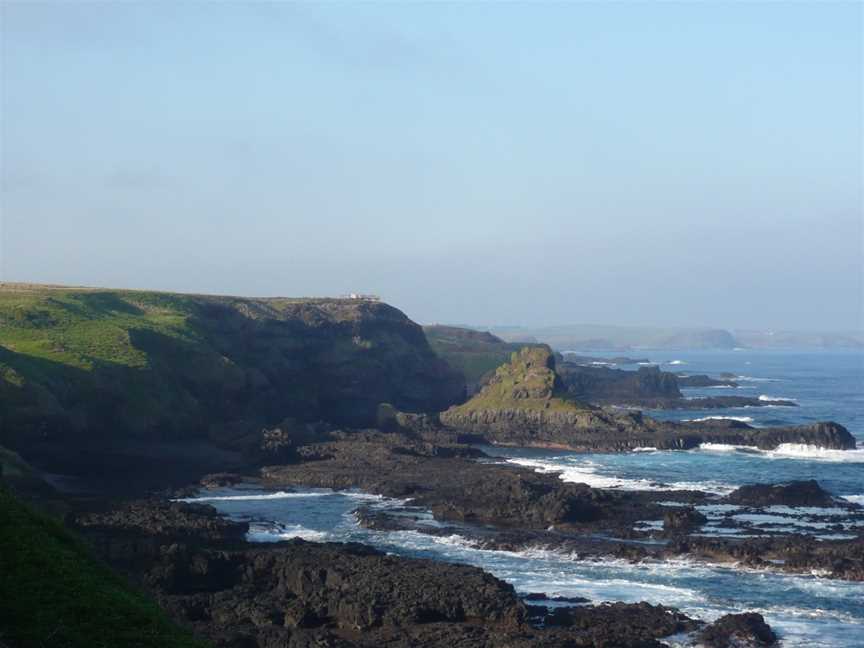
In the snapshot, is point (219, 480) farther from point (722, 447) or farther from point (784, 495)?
point (722, 447)

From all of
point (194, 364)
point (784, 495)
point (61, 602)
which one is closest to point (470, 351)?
point (194, 364)

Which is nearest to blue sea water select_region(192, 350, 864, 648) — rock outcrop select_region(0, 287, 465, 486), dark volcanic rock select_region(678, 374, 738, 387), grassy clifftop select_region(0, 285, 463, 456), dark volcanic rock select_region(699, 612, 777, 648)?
dark volcanic rock select_region(699, 612, 777, 648)

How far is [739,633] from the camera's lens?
33.6 m

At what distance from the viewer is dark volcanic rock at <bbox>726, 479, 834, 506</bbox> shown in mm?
58688

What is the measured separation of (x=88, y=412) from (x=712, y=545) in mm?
45718

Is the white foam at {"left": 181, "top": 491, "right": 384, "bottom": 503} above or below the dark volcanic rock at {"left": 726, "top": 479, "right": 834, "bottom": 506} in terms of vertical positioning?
below

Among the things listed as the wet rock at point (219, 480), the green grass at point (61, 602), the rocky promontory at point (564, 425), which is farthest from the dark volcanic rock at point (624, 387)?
the green grass at point (61, 602)

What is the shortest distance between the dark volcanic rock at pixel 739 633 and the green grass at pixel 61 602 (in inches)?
700

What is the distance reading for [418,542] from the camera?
49.1m

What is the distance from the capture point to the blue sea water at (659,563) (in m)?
37.7

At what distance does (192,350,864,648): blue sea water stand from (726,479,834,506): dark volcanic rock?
2902mm

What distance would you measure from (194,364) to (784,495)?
49.7m

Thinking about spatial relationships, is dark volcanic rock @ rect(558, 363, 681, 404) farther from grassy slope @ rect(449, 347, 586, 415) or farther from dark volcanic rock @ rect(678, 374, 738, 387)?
grassy slope @ rect(449, 347, 586, 415)

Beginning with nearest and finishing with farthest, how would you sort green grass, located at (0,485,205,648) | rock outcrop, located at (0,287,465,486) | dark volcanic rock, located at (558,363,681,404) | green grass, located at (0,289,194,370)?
green grass, located at (0,485,205,648) < rock outcrop, located at (0,287,465,486) < green grass, located at (0,289,194,370) < dark volcanic rock, located at (558,363,681,404)
